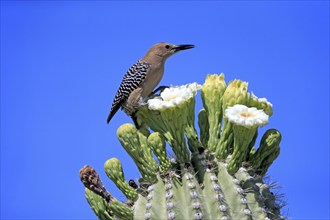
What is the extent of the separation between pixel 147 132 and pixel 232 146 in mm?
762

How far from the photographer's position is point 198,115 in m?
6.29

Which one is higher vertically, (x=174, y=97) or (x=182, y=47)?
(x=182, y=47)

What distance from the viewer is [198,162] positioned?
5.78 metres

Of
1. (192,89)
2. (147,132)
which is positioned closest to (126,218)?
(147,132)

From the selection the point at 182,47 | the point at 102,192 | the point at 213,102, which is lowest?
the point at 102,192

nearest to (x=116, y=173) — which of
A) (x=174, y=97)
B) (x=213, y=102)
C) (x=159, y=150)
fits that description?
(x=159, y=150)

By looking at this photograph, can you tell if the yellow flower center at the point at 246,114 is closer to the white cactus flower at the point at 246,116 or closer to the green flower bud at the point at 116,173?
the white cactus flower at the point at 246,116

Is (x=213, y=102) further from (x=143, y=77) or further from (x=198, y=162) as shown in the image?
(x=143, y=77)

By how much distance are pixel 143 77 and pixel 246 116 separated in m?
2.77

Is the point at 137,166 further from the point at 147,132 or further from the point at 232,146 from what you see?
the point at 232,146

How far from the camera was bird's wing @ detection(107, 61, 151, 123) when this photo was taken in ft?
26.7

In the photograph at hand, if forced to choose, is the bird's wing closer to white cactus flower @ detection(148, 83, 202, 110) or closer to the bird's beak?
the bird's beak

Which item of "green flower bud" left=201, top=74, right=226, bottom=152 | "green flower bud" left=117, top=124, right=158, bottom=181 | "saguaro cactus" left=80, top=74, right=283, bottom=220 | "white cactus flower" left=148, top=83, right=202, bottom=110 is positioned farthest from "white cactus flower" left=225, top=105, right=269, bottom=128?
"green flower bud" left=117, top=124, right=158, bottom=181

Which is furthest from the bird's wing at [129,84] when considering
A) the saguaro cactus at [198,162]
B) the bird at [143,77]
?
the saguaro cactus at [198,162]
